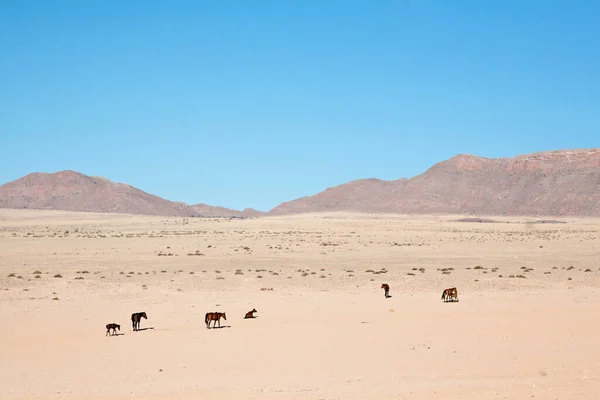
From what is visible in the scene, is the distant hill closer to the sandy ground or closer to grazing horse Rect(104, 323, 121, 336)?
the sandy ground

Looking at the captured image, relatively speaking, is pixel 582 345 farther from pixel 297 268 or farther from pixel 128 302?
pixel 297 268

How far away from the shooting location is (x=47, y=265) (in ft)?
114

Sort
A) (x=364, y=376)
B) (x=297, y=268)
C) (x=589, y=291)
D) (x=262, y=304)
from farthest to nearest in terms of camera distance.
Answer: (x=297, y=268)
(x=589, y=291)
(x=262, y=304)
(x=364, y=376)

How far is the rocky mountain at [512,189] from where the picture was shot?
510 ft

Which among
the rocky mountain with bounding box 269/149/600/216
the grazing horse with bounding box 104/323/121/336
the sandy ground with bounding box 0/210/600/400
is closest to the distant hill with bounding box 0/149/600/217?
the rocky mountain with bounding box 269/149/600/216

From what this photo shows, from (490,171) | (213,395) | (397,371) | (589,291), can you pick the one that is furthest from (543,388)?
(490,171)

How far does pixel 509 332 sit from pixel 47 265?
1049 inches

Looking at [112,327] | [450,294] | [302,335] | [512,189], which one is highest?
[512,189]

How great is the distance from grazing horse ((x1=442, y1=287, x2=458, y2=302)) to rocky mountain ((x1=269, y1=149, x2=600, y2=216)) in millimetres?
136199

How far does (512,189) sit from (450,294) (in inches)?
6286

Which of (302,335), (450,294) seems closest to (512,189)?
(450,294)

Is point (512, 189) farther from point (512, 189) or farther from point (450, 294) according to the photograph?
point (450, 294)

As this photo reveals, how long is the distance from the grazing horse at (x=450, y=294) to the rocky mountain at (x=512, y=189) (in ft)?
447

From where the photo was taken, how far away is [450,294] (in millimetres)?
20688
